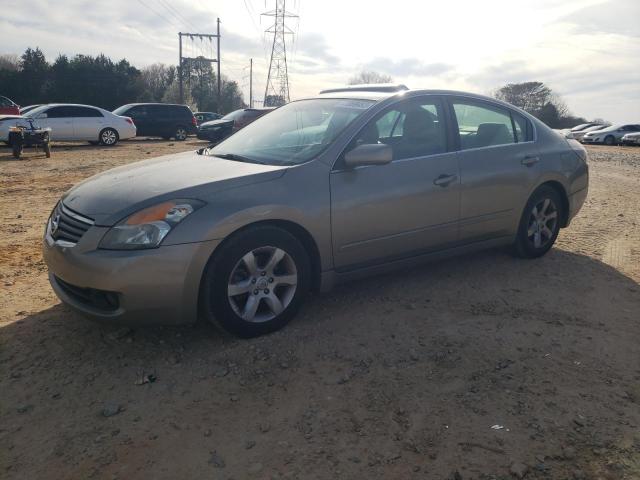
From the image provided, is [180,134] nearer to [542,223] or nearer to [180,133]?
[180,133]

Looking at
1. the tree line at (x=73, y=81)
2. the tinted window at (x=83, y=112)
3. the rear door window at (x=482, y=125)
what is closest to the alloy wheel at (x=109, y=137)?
the tinted window at (x=83, y=112)

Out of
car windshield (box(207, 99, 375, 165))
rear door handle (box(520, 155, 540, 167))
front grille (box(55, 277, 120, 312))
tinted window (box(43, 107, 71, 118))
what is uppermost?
tinted window (box(43, 107, 71, 118))

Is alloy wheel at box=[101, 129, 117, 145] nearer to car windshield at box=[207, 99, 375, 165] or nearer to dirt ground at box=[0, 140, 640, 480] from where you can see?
dirt ground at box=[0, 140, 640, 480]

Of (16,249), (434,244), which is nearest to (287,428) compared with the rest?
(434,244)

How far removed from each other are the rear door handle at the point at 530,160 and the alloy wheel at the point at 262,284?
8.55ft

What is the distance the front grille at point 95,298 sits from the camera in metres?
3.10

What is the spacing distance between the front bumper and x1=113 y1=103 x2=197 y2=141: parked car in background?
20881 mm

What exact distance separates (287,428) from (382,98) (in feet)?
8.77

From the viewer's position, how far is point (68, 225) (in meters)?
3.31

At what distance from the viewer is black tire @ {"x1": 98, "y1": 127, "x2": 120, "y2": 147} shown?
18.8 meters

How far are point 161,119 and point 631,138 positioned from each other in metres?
27.0

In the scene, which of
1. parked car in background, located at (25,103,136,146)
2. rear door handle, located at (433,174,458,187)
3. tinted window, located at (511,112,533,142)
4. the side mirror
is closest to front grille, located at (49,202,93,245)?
the side mirror

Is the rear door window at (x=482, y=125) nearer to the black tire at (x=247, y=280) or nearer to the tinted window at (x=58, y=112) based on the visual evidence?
the black tire at (x=247, y=280)

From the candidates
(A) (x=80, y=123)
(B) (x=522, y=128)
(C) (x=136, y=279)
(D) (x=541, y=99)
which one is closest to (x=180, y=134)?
(A) (x=80, y=123)
